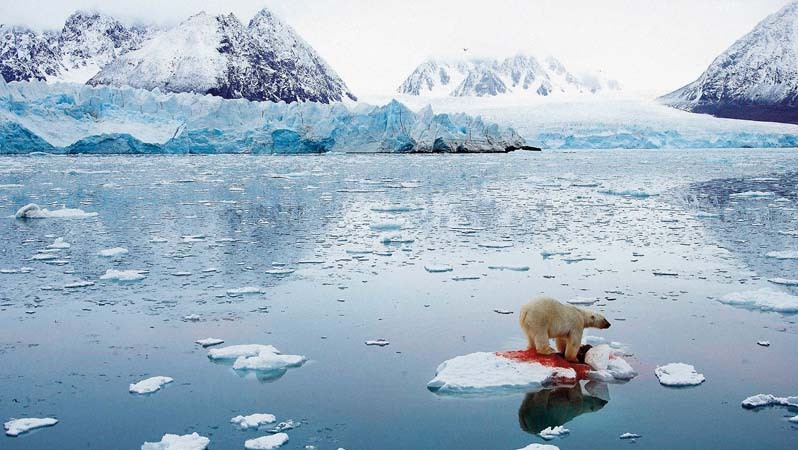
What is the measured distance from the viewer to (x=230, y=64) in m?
108

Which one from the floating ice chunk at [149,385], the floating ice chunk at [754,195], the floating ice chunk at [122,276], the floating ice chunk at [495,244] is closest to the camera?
the floating ice chunk at [149,385]

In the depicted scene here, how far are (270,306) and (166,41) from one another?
106379mm

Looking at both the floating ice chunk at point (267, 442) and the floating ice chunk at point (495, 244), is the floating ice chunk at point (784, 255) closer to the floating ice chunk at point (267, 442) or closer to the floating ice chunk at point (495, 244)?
the floating ice chunk at point (495, 244)

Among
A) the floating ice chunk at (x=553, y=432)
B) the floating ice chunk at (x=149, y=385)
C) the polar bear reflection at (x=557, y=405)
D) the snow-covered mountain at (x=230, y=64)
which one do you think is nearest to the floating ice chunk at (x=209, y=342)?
the floating ice chunk at (x=149, y=385)

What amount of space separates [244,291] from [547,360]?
129 inches

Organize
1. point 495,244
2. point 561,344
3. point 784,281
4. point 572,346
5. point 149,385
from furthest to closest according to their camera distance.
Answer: point 495,244, point 784,281, point 561,344, point 572,346, point 149,385

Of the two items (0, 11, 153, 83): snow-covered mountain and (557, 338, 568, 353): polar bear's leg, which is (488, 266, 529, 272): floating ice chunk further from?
(0, 11, 153, 83): snow-covered mountain

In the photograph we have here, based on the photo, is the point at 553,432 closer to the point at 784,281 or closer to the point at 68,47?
the point at 784,281

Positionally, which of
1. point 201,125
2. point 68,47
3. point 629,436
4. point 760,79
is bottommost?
point 629,436

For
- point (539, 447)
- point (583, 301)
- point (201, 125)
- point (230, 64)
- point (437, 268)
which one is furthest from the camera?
point (230, 64)

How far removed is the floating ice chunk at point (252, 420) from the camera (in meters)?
3.73

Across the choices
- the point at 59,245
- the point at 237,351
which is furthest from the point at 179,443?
the point at 59,245

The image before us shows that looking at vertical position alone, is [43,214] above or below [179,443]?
above

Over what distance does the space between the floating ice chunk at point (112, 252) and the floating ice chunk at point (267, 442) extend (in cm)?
573
